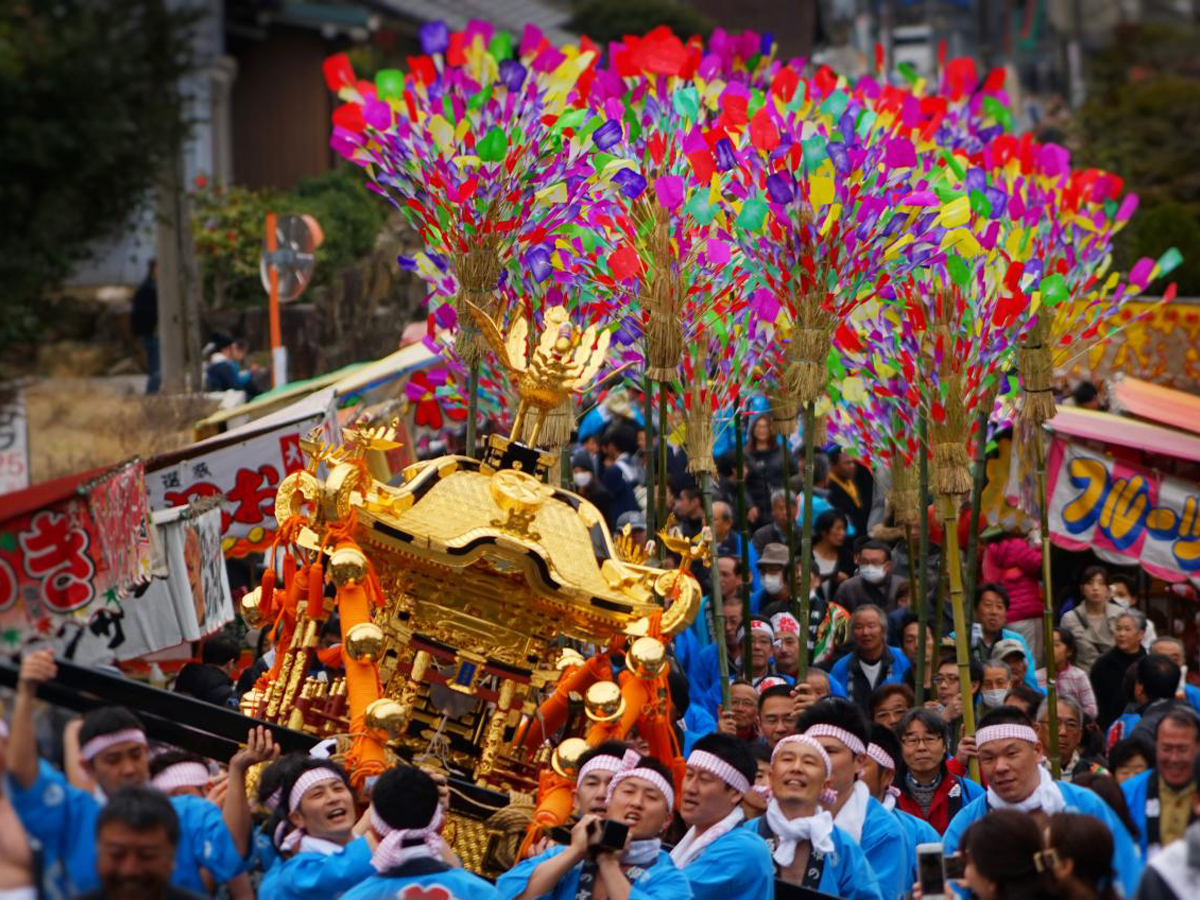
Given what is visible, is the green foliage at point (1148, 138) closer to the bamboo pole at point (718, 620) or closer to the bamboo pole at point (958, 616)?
the bamboo pole at point (958, 616)

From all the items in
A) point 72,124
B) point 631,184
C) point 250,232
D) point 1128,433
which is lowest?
point 250,232

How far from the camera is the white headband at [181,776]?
20.6 ft

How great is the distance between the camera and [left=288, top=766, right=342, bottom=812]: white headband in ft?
19.9

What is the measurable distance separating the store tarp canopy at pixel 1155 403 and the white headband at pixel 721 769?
6951mm

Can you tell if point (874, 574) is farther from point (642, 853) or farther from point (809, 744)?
point (642, 853)

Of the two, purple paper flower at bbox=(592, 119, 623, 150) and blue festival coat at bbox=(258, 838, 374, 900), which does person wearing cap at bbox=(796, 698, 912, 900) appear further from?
purple paper flower at bbox=(592, 119, 623, 150)

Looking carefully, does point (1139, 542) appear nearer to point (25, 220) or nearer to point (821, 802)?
point (821, 802)

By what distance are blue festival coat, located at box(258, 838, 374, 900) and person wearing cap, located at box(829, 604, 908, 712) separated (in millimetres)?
4185

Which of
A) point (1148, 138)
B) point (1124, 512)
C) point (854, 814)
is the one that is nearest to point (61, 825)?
point (854, 814)

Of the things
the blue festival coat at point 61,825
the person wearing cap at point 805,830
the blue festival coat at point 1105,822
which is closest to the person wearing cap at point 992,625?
the blue festival coat at point 1105,822

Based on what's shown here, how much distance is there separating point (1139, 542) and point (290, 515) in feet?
20.7

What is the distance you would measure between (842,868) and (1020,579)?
18.3 ft

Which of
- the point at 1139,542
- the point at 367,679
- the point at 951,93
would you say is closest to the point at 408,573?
the point at 367,679

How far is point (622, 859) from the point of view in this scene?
6.18 meters
